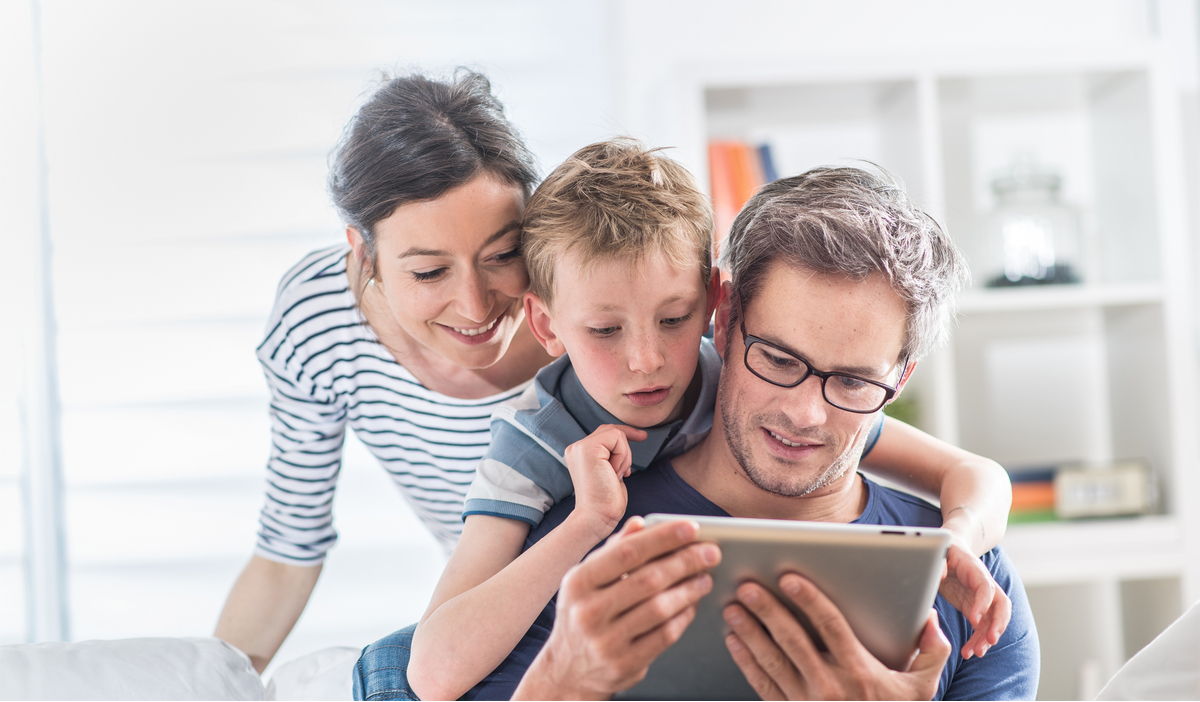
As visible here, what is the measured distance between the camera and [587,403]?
3.85ft

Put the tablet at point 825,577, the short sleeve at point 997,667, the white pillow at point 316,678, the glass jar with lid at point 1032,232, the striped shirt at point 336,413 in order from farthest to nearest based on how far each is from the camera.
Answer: the glass jar with lid at point 1032,232 < the striped shirt at point 336,413 < the white pillow at point 316,678 < the short sleeve at point 997,667 < the tablet at point 825,577

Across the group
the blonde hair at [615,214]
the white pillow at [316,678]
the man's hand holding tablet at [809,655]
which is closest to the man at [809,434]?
the man's hand holding tablet at [809,655]

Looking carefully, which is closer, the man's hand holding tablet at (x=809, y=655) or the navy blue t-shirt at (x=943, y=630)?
the man's hand holding tablet at (x=809, y=655)

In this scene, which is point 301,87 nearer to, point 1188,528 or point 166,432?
point 166,432

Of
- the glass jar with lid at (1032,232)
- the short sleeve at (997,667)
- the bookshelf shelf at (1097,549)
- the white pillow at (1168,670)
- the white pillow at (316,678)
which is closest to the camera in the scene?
the white pillow at (1168,670)

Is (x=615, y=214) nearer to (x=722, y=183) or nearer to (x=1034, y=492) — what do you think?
(x=722, y=183)

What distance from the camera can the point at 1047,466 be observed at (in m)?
2.40

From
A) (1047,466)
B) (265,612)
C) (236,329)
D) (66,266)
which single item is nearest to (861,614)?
(265,612)

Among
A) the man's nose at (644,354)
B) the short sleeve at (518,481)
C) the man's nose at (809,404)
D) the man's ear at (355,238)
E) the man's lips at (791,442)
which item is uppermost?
the man's ear at (355,238)

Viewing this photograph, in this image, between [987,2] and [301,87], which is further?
[987,2]

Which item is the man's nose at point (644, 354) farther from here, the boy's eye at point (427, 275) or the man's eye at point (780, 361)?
the boy's eye at point (427, 275)

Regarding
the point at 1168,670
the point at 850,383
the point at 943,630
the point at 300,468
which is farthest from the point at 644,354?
the point at 300,468

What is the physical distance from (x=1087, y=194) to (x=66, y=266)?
119 inches

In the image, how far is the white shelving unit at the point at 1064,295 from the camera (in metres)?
2.26
